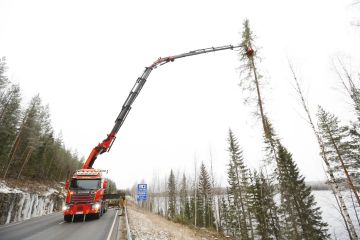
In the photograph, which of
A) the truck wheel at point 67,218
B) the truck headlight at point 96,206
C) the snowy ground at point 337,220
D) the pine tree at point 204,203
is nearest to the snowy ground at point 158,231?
the truck headlight at point 96,206

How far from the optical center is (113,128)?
14.1 metres

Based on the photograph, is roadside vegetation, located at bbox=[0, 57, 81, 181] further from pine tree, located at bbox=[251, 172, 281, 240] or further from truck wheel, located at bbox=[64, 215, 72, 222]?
pine tree, located at bbox=[251, 172, 281, 240]

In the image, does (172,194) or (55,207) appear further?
(172,194)

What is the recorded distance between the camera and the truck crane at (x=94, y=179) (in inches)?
516

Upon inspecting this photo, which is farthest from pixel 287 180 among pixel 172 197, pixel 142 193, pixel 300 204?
pixel 172 197

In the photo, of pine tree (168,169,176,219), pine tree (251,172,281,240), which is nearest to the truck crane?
pine tree (251,172,281,240)

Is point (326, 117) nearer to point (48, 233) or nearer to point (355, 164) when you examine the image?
point (355, 164)

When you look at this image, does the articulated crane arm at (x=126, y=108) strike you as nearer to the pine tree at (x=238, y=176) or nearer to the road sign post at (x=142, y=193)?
the road sign post at (x=142, y=193)

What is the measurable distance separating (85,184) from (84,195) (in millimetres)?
850

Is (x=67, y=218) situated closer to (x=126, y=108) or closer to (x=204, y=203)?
(x=126, y=108)

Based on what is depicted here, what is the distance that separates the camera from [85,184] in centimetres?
1384

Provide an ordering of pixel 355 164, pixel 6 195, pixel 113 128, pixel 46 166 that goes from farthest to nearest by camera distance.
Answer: pixel 46 166 → pixel 355 164 → pixel 113 128 → pixel 6 195

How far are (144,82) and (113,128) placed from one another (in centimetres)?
428

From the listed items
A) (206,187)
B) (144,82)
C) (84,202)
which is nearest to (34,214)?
(84,202)
